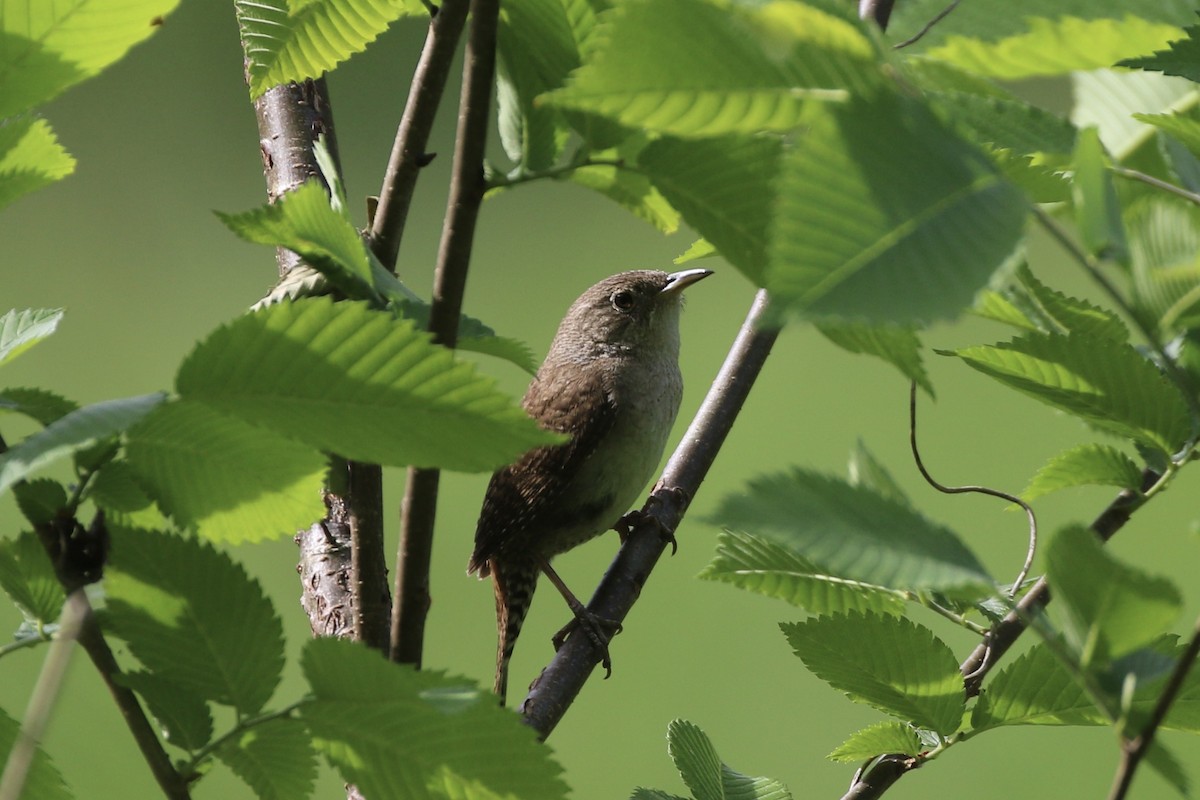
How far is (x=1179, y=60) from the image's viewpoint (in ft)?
2.35

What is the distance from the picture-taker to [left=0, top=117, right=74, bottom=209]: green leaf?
81 cm

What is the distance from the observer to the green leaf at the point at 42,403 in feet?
2.45

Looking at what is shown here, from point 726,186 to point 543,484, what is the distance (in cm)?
161

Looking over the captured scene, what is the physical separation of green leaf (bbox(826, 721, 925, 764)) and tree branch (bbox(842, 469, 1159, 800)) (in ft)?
0.23

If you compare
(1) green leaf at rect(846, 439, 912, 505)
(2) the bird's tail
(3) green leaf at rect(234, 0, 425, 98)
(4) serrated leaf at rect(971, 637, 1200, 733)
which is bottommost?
(2) the bird's tail

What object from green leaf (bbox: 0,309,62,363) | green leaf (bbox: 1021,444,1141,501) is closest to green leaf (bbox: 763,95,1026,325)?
green leaf (bbox: 1021,444,1141,501)

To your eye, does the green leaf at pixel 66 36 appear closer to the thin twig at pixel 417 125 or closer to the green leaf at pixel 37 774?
the thin twig at pixel 417 125

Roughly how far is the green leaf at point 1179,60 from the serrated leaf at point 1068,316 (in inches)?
8.9

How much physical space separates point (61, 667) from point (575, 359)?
6.74ft

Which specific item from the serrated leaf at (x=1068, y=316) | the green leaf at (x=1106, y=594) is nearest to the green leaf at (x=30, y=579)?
the green leaf at (x=1106, y=594)

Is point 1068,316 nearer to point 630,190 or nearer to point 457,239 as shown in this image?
point 630,190

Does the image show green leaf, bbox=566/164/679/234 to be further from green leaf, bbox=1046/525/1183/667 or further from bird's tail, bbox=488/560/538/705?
bird's tail, bbox=488/560/538/705

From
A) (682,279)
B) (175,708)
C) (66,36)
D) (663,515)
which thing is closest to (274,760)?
(175,708)

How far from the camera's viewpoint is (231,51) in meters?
7.66
